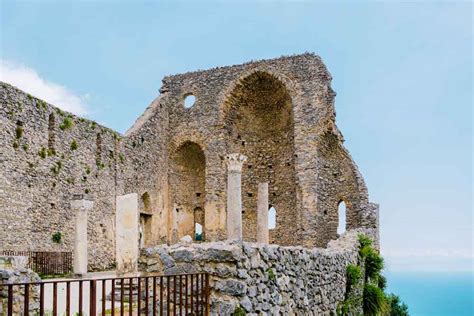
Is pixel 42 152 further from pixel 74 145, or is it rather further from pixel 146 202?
pixel 146 202

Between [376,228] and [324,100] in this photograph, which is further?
[324,100]

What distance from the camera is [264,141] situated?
31719 millimetres

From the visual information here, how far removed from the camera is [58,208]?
21.4 meters

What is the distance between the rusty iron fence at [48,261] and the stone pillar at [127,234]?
5351mm

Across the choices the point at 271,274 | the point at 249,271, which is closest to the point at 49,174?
the point at 271,274

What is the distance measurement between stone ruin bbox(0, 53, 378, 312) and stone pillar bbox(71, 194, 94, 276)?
0.04 m

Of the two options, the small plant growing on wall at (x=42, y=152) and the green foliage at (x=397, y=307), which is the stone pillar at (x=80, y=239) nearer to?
the small plant growing on wall at (x=42, y=152)

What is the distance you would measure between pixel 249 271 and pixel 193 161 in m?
23.8

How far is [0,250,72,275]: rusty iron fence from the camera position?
19.1 meters

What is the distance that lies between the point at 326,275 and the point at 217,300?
5574 millimetres

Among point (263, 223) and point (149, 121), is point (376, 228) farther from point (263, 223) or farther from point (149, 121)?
point (149, 121)

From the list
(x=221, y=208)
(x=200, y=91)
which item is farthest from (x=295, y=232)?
(x=200, y=91)

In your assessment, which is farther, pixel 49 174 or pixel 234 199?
pixel 49 174

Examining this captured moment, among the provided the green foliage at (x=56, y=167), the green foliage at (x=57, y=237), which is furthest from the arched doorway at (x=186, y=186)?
the green foliage at (x=57, y=237)
